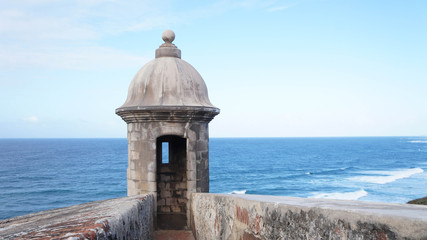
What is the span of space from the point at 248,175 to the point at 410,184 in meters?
19.0

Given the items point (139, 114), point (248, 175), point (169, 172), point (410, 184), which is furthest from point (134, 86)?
point (248, 175)

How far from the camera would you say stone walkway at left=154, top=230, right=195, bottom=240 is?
6.67 m

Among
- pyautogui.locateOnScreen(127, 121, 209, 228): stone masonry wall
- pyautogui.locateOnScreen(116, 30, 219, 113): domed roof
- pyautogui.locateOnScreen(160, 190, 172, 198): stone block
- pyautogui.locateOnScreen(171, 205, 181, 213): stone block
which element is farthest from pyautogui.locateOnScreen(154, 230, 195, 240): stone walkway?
pyautogui.locateOnScreen(116, 30, 219, 113): domed roof

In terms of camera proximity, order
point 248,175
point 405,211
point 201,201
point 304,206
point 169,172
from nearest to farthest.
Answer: point 405,211
point 304,206
point 201,201
point 169,172
point 248,175

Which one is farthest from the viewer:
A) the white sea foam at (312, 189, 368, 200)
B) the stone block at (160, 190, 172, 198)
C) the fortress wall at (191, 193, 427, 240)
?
the white sea foam at (312, 189, 368, 200)

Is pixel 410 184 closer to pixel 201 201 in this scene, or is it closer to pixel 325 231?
pixel 201 201

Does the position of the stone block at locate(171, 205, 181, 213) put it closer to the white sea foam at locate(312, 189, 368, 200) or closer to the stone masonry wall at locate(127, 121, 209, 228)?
the stone masonry wall at locate(127, 121, 209, 228)

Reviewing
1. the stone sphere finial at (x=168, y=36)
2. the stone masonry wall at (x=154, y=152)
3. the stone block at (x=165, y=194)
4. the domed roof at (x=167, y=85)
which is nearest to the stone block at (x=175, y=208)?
the stone block at (x=165, y=194)

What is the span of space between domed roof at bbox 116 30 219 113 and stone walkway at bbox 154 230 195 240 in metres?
2.17

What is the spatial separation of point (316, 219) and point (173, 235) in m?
5.06

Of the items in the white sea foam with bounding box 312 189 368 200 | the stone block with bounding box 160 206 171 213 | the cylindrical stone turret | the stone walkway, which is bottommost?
the white sea foam with bounding box 312 189 368 200

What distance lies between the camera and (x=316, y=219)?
209 cm

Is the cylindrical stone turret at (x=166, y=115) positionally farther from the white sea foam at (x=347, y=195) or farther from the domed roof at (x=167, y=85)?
the white sea foam at (x=347, y=195)

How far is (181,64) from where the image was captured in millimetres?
7035
